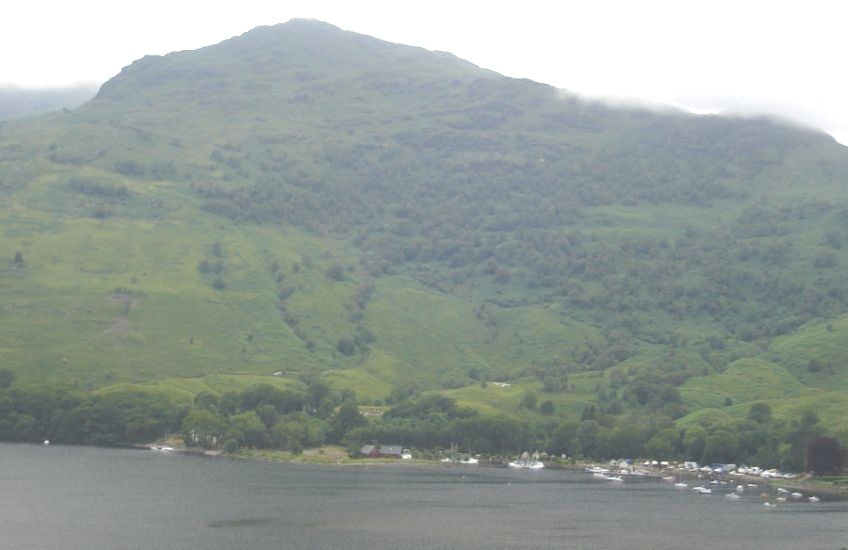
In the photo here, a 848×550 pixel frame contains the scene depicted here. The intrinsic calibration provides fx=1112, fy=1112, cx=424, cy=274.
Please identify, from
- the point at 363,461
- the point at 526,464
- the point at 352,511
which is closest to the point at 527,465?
the point at 526,464

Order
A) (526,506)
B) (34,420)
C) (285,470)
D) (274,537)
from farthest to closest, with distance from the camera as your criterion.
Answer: (34,420)
(285,470)
(526,506)
(274,537)

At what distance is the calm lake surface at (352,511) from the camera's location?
10450 cm

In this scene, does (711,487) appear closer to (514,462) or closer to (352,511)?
(514,462)

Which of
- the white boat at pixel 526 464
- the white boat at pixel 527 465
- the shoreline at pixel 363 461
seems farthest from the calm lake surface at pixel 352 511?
the white boat at pixel 526 464

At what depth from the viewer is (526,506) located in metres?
134

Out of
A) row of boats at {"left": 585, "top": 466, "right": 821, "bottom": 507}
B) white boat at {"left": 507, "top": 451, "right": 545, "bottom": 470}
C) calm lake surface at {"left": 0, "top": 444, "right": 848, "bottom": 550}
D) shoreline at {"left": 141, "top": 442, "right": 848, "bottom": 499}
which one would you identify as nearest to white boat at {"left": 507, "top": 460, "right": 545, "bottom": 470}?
white boat at {"left": 507, "top": 451, "right": 545, "bottom": 470}

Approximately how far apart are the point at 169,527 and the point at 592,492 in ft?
219

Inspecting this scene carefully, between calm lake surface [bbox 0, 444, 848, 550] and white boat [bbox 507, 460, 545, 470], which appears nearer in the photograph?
calm lake surface [bbox 0, 444, 848, 550]

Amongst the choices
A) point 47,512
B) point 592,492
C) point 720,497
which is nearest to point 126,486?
point 47,512

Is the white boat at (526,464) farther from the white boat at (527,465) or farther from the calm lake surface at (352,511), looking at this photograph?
the calm lake surface at (352,511)

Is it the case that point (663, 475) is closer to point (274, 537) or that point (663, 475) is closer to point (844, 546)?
point (844, 546)

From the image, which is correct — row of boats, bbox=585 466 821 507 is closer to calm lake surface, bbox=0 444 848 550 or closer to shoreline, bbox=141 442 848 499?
calm lake surface, bbox=0 444 848 550

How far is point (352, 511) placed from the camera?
122750mm

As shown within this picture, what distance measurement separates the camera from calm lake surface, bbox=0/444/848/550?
343ft
